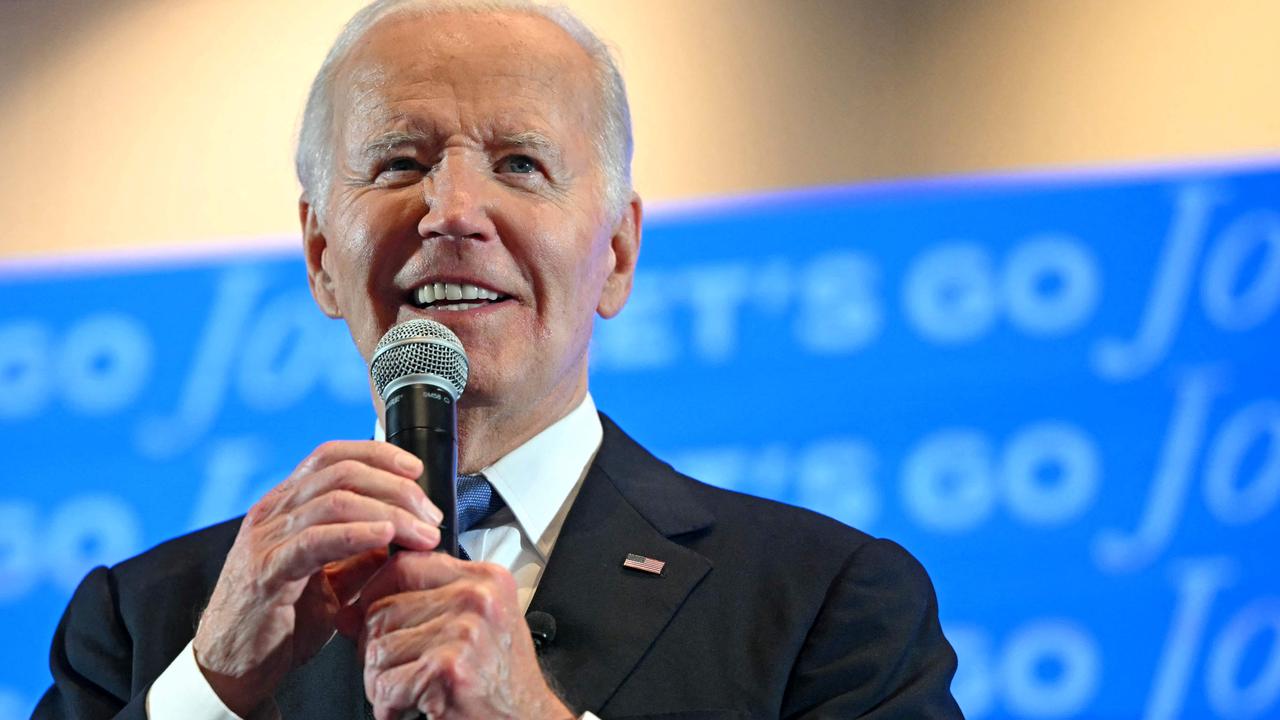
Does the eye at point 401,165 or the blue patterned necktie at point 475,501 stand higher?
the eye at point 401,165

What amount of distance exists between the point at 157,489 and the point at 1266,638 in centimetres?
230

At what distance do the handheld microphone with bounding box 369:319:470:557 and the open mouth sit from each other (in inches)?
12.7

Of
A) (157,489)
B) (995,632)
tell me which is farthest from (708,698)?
(157,489)

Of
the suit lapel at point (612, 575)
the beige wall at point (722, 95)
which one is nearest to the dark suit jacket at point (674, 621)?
the suit lapel at point (612, 575)

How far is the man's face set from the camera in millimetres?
1851

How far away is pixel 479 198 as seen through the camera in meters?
1.88

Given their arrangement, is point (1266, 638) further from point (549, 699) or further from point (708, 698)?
point (549, 699)

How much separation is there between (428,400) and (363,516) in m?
0.14

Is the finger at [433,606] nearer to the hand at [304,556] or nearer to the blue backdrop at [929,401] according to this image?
the hand at [304,556]

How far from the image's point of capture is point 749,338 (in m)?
2.95

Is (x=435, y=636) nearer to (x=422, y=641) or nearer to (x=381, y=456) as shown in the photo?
(x=422, y=641)

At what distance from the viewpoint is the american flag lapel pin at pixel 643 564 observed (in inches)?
74.5

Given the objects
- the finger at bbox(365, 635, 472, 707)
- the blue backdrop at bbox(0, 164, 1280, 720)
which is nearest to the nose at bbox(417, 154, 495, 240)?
the finger at bbox(365, 635, 472, 707)

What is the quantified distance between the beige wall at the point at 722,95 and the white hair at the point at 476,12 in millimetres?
899
